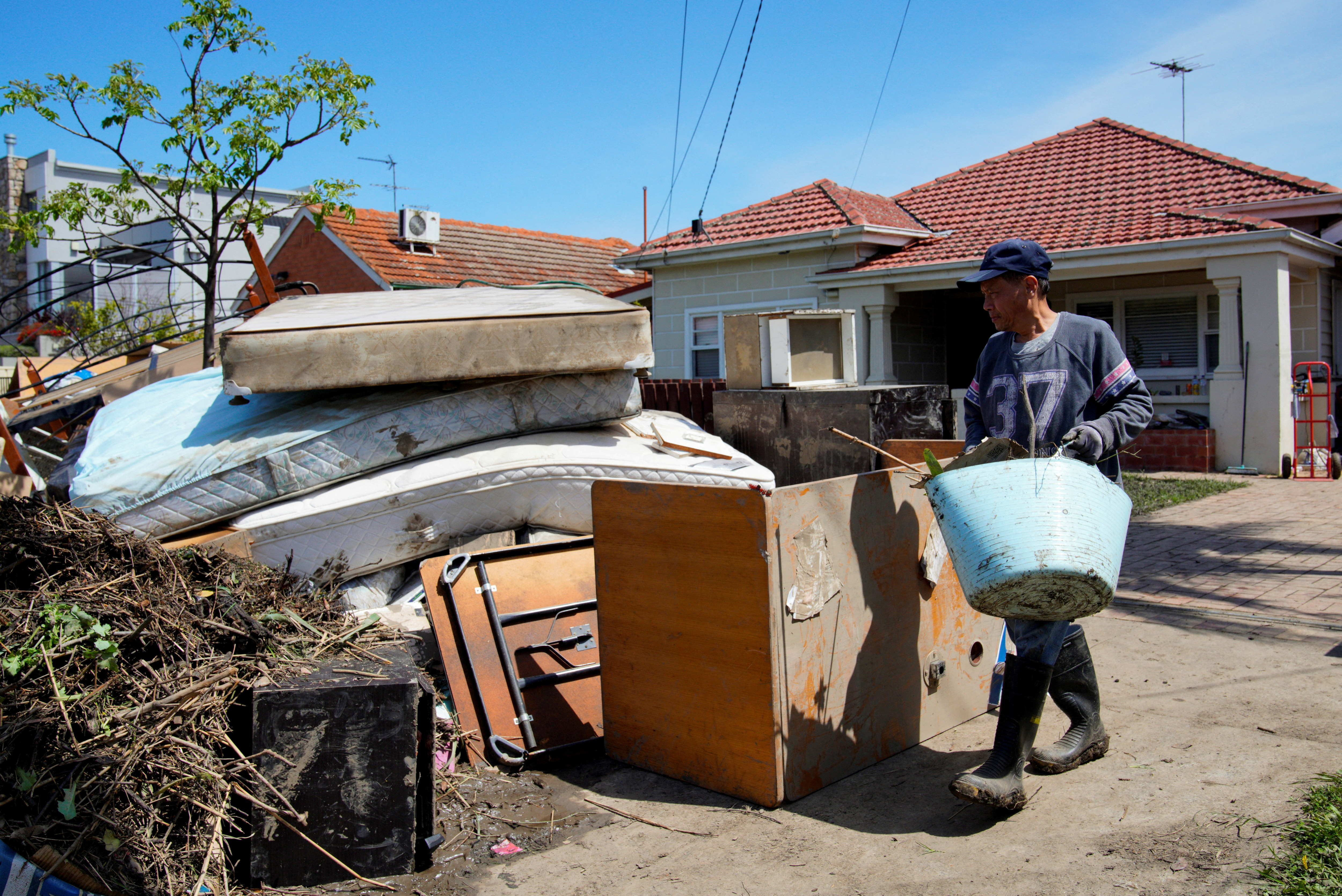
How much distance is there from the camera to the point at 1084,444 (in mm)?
2559

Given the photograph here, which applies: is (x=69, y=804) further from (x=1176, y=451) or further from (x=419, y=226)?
(x=419, y=226)

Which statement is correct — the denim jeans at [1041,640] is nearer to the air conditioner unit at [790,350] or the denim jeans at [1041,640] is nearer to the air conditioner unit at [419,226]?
the air conditioner unit at [790,350]

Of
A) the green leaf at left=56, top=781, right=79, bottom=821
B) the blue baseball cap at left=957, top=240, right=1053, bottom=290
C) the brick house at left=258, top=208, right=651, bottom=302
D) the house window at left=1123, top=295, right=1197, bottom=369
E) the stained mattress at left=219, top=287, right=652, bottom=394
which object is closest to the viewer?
the green leaf at left=56, top=781, right=79, bottom=821

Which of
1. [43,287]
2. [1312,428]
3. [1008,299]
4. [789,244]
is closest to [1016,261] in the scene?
[1008,299]

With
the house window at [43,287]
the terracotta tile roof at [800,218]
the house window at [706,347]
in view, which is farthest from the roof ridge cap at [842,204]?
the house window at [43,287]

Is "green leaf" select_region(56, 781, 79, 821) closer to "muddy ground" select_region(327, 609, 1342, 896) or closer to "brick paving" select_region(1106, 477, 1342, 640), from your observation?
"muddy ground" select_region(327, 609, 1342, 896)

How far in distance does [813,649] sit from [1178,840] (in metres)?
1.04

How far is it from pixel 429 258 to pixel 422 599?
14.6 meters

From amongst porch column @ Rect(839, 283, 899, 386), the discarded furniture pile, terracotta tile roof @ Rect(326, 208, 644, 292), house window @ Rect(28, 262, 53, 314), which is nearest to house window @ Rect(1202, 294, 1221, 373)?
porch column @ Rect(839, 283, 899, 386)

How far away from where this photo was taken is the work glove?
256 centimetres

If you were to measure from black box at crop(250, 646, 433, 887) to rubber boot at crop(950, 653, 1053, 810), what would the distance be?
150 centimetres

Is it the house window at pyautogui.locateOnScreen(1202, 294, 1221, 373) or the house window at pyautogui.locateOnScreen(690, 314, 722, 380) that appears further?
the house window at pyautogui.locateOnScreen(690, 314, 722, 380)

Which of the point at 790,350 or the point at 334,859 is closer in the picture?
the point at 334,859

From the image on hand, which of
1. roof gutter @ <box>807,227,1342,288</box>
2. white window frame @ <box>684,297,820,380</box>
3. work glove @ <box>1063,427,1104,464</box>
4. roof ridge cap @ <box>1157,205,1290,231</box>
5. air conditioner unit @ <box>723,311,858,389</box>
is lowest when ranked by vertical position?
work glove @ <box>1063,427,1104,464</box>
